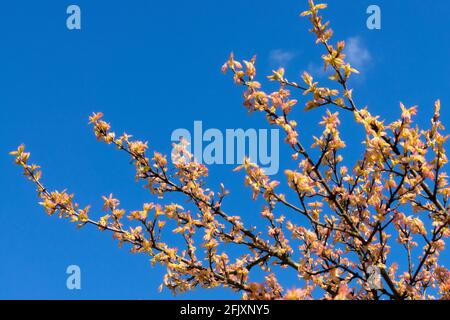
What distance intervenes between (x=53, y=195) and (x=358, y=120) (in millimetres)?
3143

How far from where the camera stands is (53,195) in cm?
544

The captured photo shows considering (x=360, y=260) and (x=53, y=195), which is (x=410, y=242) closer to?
(x=360, y=260)

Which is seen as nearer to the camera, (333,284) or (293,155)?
(293,155)

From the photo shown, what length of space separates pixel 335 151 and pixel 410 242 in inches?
66.3

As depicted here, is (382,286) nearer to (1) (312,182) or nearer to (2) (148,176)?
(1) (312,182)

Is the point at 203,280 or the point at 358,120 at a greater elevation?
the point at 358,120
